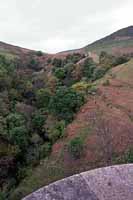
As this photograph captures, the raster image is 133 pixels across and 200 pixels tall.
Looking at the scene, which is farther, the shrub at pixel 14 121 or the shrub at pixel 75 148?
the shrub at pixel 14 121

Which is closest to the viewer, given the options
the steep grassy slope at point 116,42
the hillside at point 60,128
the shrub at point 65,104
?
the hillside at point 60,128

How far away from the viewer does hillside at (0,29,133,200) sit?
27594mm

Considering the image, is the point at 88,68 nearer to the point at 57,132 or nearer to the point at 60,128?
the point at 60,128

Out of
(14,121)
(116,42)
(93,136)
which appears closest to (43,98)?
(14,121)

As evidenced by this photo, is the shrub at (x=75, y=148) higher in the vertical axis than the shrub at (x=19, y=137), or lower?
lower

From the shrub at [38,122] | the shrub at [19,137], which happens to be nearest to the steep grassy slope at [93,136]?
the shrub at [19,137]

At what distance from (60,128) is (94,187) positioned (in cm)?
1319

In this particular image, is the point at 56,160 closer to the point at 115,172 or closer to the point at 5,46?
the point at 115,172

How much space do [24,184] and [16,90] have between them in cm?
1372

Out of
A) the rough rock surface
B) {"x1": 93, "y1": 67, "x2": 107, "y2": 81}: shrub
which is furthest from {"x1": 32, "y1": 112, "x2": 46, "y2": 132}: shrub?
the rough rock surface

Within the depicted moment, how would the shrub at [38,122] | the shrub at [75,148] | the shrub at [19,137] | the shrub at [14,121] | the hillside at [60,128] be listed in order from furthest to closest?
the shrub at [38,122], the shrub at [14,121], the shrub at [19,137], the shrub at [75,148], the hillside at [60,128]

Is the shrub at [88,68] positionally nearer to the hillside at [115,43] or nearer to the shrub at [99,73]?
the shrub at [99,73]

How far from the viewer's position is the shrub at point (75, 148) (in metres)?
28.5

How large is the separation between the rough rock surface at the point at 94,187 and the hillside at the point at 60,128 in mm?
7299
